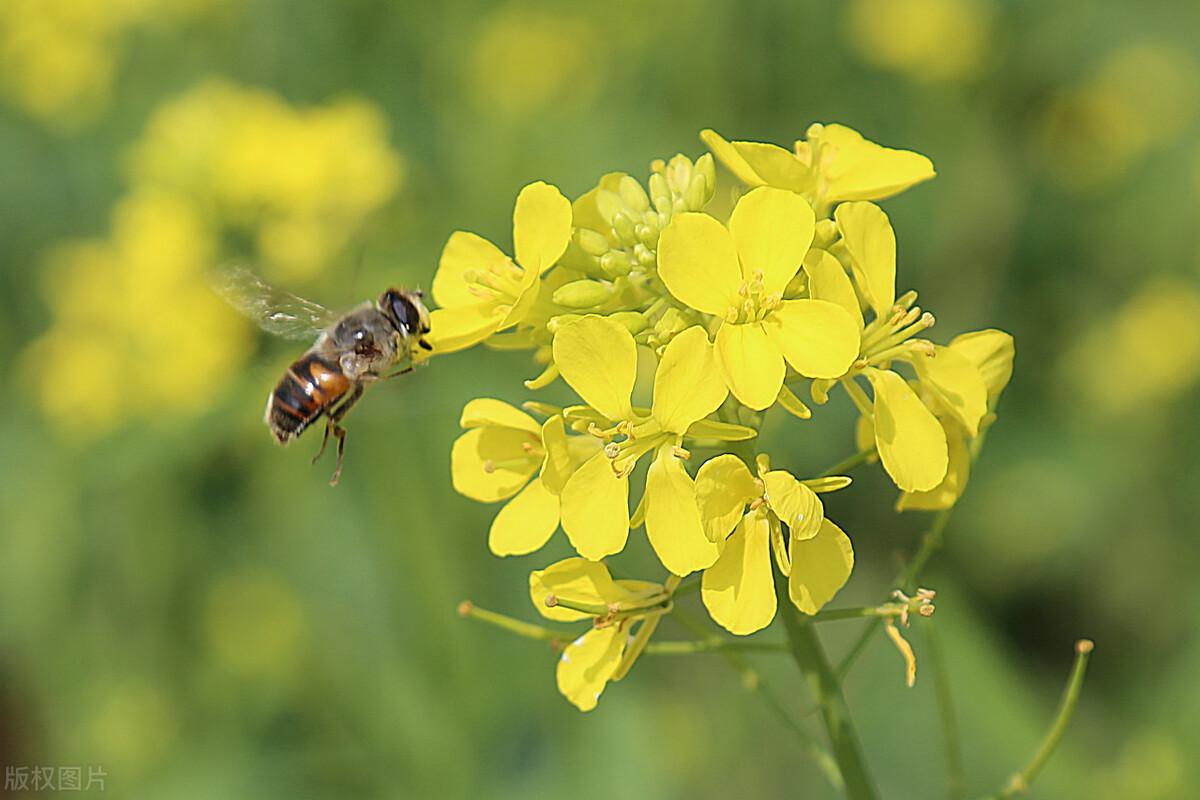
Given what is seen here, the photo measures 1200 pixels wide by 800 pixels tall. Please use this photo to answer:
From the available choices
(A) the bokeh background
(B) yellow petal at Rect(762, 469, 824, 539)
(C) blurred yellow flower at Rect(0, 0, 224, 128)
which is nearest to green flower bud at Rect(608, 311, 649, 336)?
(B) yellow petal at Rect(762, 469, 824, 539)

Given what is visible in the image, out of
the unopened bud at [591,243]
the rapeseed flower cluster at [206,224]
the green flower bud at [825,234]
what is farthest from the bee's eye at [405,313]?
Answer: the rapeseed flower cluster at [206,224]

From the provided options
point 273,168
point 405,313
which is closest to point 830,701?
point 405,313

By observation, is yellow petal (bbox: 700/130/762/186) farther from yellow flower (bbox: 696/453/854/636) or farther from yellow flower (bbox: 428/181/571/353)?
yellow flower (bbox: 696/453/854/636)

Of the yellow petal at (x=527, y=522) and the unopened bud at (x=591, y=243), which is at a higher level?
the unopened bud at (x=591, y=243)

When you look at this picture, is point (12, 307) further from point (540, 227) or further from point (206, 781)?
point (540, 227)

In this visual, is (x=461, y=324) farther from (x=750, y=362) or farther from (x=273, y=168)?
(x=273, y=168)

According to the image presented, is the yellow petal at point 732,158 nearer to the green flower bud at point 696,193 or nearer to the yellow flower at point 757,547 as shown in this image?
the green flower bud at point 696,193
